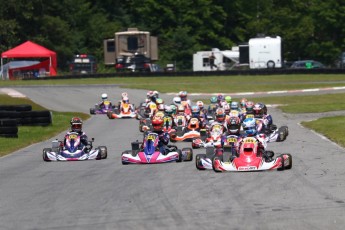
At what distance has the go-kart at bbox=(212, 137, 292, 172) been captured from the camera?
16.4 metres

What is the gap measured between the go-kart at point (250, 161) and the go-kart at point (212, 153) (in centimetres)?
33

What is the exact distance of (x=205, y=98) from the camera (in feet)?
154

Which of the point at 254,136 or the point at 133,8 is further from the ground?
the point at 133,8

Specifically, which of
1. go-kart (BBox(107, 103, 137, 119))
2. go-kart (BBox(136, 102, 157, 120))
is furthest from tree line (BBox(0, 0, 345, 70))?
go-kart (BBox(136, 102, 157, 120))

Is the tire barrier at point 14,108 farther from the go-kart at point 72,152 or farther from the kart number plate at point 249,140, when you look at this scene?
the kart number plate at point 249,140

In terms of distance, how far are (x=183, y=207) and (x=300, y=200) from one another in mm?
1699

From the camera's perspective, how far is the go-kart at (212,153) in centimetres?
1720

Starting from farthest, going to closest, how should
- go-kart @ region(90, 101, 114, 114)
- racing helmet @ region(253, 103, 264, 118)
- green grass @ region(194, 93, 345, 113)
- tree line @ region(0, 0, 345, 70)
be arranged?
tree line @ region(0, 0, 345, 70) → go-kart @ region(90, 101, 114, 114) → green grass @ region(194, 93, 345, 113) → racing helmet @ region(253, 103, 264, 118)

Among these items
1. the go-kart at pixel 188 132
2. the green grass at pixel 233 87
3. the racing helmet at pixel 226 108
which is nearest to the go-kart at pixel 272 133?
the go-kart at pixel 188 132

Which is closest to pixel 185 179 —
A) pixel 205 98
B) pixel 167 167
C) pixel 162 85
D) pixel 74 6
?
pixel 167 167

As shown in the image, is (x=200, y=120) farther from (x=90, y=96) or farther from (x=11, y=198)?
(x=90, y=96)

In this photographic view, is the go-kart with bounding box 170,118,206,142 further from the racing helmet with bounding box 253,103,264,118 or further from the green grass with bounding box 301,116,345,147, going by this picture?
the green grass with bounding box 301,116,345,147

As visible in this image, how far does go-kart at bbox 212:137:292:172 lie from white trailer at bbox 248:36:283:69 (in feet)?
168

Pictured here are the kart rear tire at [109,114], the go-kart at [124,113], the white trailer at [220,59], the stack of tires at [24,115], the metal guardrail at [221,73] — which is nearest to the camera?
the stack of tires at [24,115]
